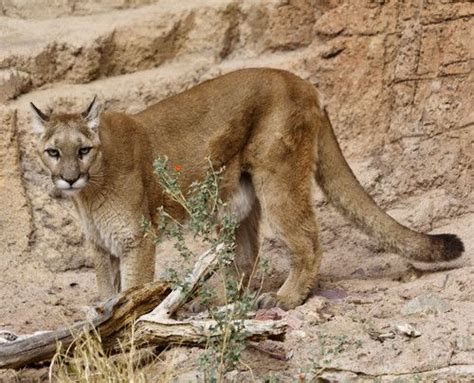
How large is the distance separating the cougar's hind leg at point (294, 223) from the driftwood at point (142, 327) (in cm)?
119

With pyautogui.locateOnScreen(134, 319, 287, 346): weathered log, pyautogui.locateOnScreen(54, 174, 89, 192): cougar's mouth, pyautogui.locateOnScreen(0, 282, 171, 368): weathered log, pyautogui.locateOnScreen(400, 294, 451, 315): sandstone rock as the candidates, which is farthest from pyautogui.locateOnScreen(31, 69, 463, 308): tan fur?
pyautogui.locateOnScreen(134, 319, 287, 346): weathered log

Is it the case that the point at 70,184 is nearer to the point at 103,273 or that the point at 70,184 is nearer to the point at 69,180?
the point at 69,180

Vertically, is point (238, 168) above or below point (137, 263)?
above

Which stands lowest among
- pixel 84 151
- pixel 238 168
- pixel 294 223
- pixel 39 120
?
pixel 294 223

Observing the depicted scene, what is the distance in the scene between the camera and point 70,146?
681 cm

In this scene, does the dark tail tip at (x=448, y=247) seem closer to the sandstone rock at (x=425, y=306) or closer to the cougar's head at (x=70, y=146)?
the sandstone rock at (x=425, y=306)

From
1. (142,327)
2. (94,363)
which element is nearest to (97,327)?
(142,327)

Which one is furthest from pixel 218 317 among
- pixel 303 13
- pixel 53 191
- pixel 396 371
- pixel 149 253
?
pixel 303 13

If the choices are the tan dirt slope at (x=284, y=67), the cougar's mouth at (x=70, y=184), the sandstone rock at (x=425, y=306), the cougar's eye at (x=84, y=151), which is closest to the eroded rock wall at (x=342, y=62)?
the tan dirt slope at (x=284, y=67)

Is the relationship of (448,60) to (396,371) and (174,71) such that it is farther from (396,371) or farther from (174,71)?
(396,371)

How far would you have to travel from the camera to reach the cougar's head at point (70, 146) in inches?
267

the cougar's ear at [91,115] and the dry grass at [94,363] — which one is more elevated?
the cougar's ear at [91,115]

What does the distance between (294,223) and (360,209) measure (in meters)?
0.50

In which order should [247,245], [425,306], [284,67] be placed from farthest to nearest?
[284,67]
[247,245]
[425,306]
